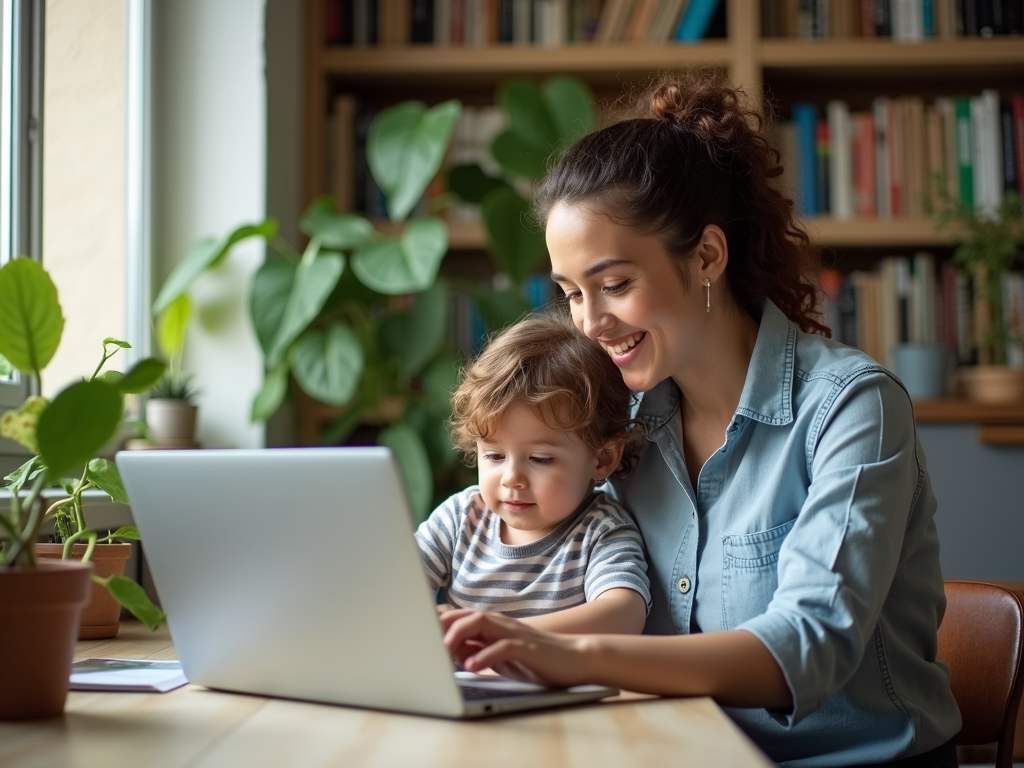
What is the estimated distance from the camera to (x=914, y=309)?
9.48ft

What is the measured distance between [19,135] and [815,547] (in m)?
1.59

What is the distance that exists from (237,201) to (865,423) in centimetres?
193

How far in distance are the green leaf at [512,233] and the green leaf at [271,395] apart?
0.58m

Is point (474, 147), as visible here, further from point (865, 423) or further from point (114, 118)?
point (865, 423)

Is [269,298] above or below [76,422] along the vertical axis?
above

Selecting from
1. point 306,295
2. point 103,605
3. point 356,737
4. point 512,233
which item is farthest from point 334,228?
point 356,737

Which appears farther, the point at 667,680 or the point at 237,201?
the point at 237,201

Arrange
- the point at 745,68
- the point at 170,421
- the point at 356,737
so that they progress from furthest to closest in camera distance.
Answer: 1. the point at 745,68
2. the point at 170,421
3. the point at 356,737

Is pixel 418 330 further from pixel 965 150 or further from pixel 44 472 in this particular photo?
pixel 44 472

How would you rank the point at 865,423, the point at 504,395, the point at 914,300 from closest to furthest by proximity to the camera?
the point at 865,423
the point at 504,395
the point at 914,300

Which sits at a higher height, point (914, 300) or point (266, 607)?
point (914, 300)

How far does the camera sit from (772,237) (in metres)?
1.41

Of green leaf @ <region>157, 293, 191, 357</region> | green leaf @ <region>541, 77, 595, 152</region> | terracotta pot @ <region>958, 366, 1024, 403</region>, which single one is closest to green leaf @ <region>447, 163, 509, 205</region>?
green leaf @ <region>541, 77, 595, 152</region>

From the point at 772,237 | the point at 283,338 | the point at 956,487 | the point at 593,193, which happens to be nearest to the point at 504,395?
the point at 593,193
